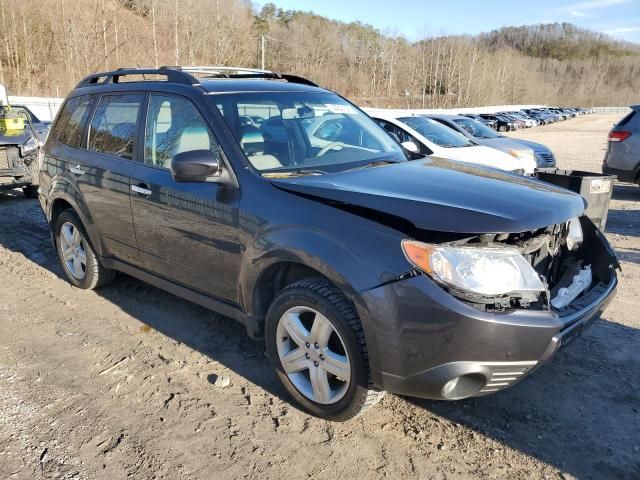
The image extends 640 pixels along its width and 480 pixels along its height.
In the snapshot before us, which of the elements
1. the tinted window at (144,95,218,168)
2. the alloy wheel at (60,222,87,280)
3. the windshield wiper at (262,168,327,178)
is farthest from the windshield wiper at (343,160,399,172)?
the alloy wheel at (60,222,87,280)

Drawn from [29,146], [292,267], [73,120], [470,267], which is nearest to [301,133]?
[292,267]

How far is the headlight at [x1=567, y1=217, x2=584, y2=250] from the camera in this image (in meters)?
3.31

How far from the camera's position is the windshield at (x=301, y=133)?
3350 mm

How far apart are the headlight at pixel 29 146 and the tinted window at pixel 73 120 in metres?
4.29

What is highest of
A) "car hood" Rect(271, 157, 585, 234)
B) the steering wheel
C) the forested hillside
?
the forested hillside

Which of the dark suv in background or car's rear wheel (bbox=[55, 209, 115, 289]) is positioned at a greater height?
the dark suv in background

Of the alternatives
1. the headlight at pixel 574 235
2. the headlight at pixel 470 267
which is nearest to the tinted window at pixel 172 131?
the headlight at pixel 470 267

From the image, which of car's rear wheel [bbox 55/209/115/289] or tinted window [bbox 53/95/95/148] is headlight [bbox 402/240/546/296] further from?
tinted window [bbox 53/95/95/148]

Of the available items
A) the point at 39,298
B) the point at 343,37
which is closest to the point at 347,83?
the point at 343,37

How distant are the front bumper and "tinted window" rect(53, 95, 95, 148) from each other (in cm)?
336

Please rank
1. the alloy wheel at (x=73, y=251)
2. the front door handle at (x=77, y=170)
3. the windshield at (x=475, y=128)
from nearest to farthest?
the front door handle at (x=77, y=170)
the alloy wheel at (x=73, y=251)
the windshield at (x=475, y=128)

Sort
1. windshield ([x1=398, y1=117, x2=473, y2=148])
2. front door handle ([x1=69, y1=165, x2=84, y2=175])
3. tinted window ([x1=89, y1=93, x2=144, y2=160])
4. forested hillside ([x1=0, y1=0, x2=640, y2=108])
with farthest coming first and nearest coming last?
forested hillside ([x1=0, y1=0, x2=640, y2=108]) < windshield ([x1=398, y1=117, x2=473, y2=148]) < front door handle ([x1=69, y1=165, x2=84, y2=175]) < tinted window ([x1=89, y1=93, x2=144, y2=160])

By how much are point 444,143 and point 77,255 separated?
6.72m

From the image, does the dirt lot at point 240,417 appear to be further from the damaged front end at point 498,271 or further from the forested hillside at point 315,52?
the forested hillside at point 315,52
